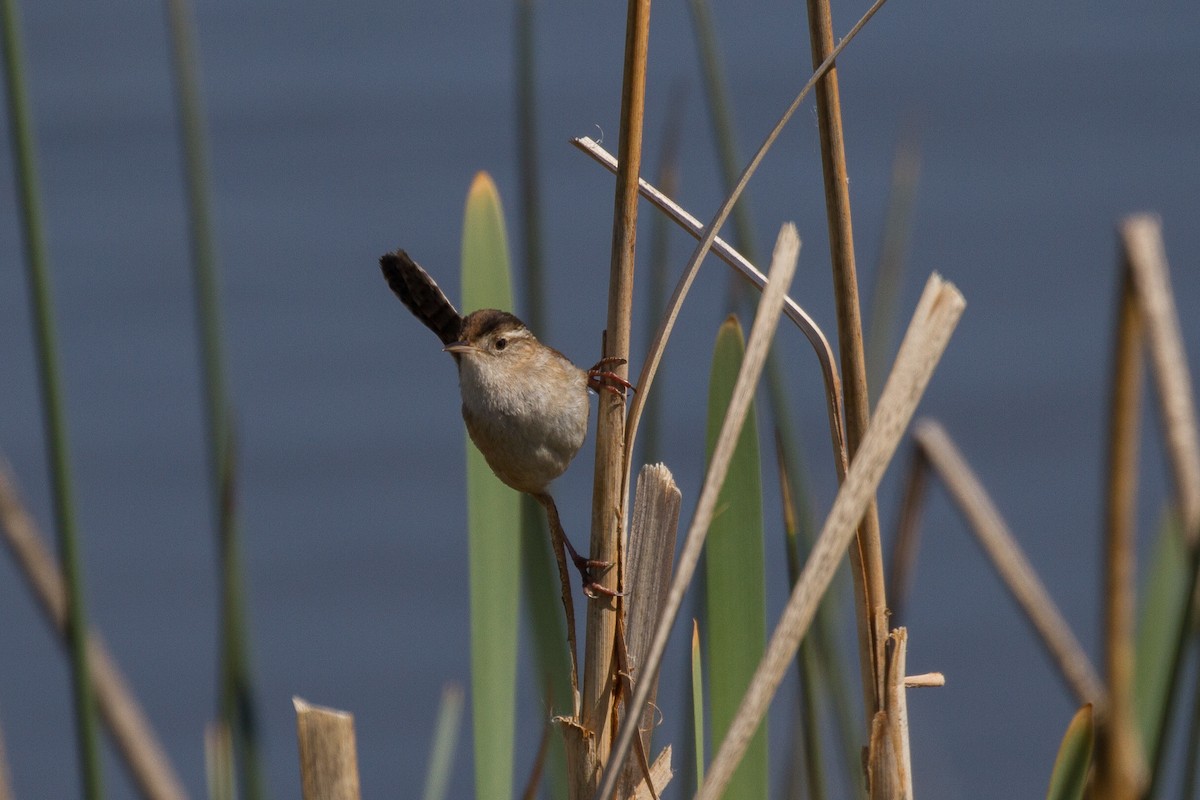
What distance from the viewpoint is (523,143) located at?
1909mm

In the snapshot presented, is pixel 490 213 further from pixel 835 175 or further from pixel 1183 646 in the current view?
pixel 1183 646

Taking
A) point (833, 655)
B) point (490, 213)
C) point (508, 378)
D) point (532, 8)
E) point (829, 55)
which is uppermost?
point (532, 8)

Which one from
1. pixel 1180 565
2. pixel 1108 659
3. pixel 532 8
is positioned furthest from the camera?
pixel 532 8

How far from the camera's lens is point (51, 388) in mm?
1453

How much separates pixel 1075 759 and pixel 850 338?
48 cm

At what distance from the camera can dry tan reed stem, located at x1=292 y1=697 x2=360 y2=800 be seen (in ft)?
3.78

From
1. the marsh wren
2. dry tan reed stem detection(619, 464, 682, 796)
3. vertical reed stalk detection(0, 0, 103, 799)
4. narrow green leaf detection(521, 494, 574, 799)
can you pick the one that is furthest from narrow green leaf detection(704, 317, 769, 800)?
vertical reed stalk detection(0, 0, 103, 799)

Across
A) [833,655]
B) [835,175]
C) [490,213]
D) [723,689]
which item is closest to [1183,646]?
[723,689]

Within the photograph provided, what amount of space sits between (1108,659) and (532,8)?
1185mm

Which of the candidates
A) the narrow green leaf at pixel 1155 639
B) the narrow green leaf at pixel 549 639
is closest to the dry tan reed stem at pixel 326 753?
the narrow green leaf at pixel 549 639

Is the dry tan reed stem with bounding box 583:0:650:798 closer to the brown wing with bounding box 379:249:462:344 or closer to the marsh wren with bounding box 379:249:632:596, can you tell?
the marsh wren with bounding box 379:249:632:596

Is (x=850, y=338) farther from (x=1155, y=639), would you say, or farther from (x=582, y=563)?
(x=1155, y=639)

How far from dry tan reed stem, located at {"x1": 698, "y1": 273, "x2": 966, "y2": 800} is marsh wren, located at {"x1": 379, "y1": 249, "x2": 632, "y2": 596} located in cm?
61

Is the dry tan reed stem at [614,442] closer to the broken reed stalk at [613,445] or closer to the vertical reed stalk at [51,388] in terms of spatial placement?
the broken reed stalk at [613,445]
